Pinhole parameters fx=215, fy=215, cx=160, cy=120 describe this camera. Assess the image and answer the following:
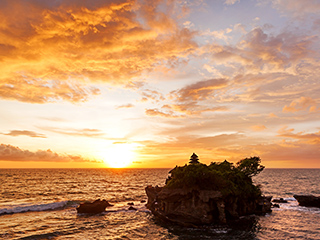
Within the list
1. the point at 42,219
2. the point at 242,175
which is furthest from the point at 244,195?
the point at 42,219

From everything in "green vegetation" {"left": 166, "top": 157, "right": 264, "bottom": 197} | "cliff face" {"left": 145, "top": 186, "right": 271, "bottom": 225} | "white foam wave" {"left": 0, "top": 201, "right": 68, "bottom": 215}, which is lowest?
"white foam wave" {"left": 0, "top": 201, "right": 68, "bottom": 215}

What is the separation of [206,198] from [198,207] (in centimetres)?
245

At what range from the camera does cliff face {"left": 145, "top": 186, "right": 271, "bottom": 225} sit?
42.0 meters

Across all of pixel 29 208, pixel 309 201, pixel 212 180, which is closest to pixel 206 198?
pixel 212 180

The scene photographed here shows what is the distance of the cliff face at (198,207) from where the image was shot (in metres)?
42.0

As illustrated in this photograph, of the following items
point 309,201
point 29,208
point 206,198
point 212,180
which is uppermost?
point 212,180

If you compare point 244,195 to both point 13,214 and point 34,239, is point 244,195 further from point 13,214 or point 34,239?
point 13,214

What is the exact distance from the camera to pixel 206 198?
4225 centimetres

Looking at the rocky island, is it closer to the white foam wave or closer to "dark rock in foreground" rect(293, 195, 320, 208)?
"dark rock in foreground" rect(293, 195, 320, 208)

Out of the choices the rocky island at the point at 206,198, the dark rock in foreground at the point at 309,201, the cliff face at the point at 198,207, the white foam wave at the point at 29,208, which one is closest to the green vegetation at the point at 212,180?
the rocky island at the point at 206,198

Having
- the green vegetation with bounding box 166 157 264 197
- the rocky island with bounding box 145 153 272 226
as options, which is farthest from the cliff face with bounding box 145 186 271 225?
the green vegetation with bounding box 166 157 264 197

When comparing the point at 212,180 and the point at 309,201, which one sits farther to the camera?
the point at 309,201

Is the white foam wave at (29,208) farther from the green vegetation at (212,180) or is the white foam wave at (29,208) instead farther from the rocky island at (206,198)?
the green vegetation at (212,180)

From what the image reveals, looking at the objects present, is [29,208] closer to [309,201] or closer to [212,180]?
[212,180]
